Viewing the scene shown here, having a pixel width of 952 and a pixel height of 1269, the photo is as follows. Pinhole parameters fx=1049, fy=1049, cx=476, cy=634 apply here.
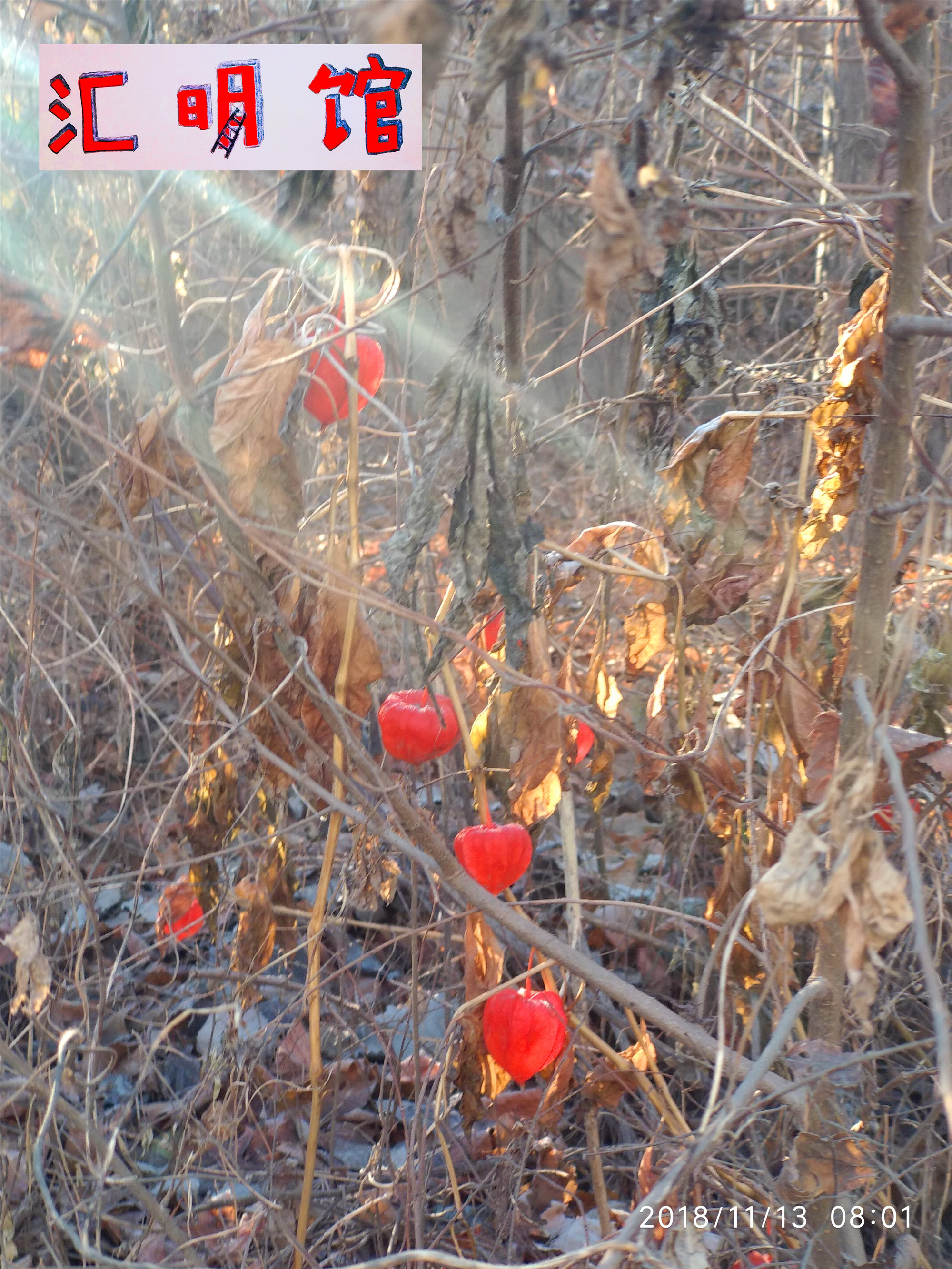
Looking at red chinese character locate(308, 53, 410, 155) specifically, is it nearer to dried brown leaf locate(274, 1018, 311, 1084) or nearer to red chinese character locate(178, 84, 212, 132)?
red chinese character locate(178, 84, 212, 132)

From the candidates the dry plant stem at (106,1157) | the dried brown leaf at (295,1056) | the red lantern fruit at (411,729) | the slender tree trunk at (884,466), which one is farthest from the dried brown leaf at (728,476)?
the dry plant stem at (106,1157)

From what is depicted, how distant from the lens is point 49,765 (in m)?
2.57

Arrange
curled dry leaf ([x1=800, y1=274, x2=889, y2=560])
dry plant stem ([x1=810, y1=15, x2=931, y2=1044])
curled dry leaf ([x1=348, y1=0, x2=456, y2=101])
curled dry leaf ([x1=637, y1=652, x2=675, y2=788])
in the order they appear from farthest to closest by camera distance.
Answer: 1. curled dry leaf ([x1=637, y1=652, x2=675, y2=788])
2. curled dry leaf ([x1=800, y1=274, x2=889, y2=560])
3. dry plant stem ([x1=810, y1=15, x2=931, y2=1044])
4. curled dry leaf ([x1=348, y1=0, x2=456, y2=101])

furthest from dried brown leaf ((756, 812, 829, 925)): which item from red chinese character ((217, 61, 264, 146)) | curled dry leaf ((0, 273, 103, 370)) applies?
curled dry leaf ((0, 273, 103, 370))

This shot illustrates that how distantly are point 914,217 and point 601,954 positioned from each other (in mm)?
1543

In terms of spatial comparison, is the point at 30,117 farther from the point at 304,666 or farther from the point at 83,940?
the point at 83,940

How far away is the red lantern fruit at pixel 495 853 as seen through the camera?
3.96 feet

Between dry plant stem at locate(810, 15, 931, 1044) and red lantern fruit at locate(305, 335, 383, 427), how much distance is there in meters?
0.59

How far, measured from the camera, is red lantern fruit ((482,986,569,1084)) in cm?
115

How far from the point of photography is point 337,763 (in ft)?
4.29

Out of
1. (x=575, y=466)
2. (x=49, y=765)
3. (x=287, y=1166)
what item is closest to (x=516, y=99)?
(x=287, y=1166)

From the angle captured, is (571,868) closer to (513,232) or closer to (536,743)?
(536,743)

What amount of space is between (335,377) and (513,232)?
342 millimetres

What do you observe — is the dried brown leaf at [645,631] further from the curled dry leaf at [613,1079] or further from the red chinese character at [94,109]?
the red chinese character at [94,109]
